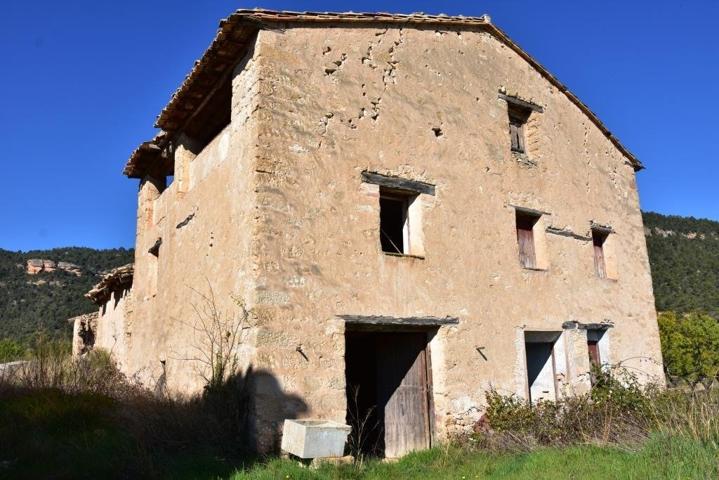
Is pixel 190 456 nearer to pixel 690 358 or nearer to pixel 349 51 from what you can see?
pixel 349 51

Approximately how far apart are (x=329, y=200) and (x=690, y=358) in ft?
67.7

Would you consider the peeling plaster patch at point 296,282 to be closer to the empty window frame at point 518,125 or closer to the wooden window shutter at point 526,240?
the wooden window shutter at point 526,240

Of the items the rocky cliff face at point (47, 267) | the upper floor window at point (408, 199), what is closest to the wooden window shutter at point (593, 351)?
the upper floor window at point (408, 199)

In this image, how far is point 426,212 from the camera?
8.79 m

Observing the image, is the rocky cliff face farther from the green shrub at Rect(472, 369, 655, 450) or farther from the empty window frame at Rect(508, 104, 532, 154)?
the green shrub at Rect(472, 369, 655, 450)

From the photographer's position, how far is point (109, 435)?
6699 millimetres

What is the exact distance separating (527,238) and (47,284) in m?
26.1

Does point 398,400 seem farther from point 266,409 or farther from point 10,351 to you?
point 10,351

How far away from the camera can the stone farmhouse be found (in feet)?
23.8

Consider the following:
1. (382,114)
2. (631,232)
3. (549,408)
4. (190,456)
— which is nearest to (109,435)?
(190,456)

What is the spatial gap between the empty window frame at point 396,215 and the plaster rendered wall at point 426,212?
10.7 inches

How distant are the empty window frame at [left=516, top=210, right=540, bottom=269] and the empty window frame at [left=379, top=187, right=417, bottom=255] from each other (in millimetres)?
2169

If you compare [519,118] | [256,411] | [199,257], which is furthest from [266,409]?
[519,118]

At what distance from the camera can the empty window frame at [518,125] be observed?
36.9ft
